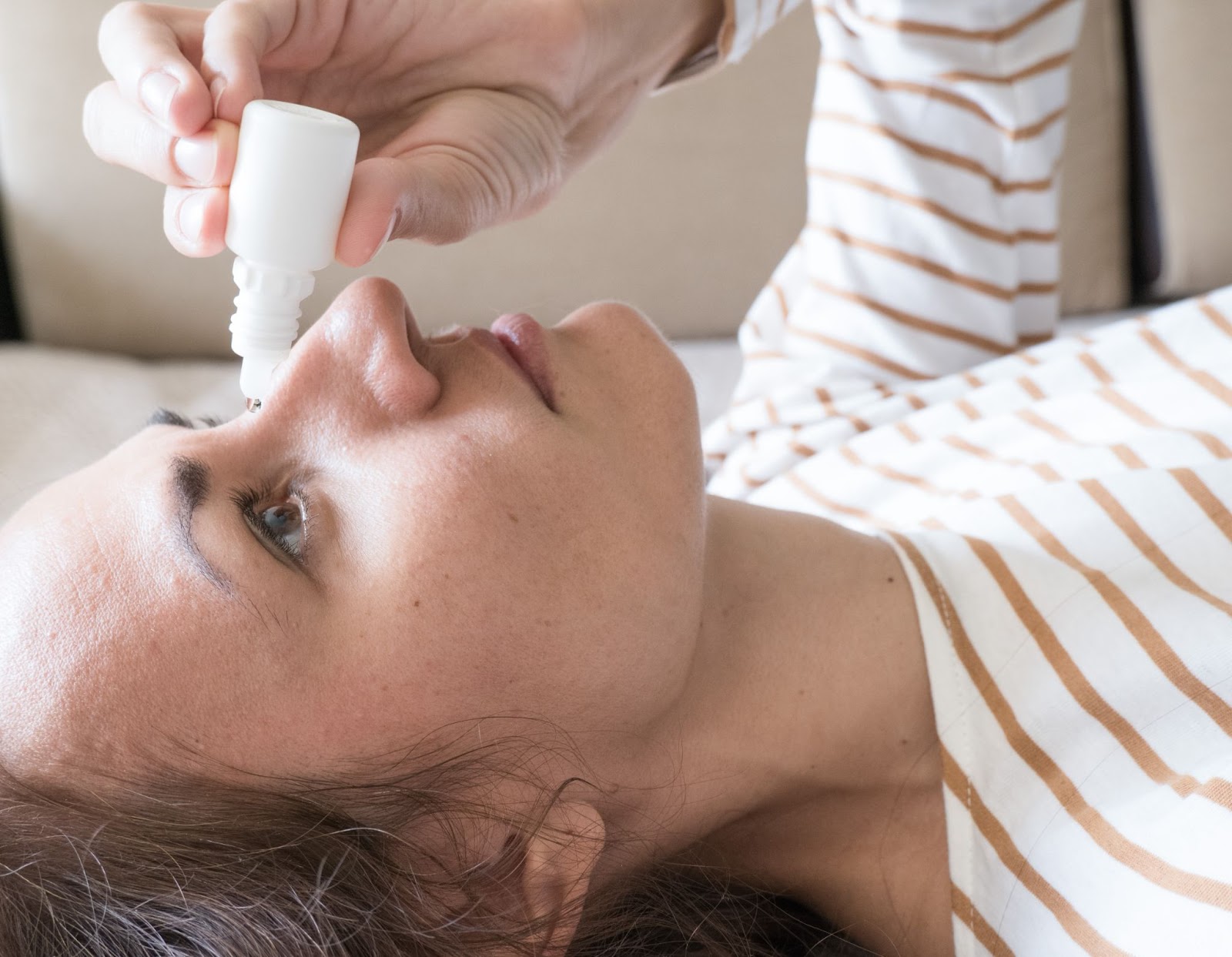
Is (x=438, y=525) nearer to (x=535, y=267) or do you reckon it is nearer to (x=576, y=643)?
(x=576, y=643)

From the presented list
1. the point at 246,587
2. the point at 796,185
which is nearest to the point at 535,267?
the point at 796,185

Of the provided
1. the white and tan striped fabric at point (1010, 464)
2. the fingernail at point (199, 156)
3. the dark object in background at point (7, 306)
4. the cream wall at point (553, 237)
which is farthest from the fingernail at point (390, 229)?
the dark object in background at point (7, 306)

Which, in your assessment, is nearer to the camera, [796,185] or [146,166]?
[146,166]

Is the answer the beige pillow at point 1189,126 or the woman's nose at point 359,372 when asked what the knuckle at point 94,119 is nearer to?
the woman's nose at point 359,372

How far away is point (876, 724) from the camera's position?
0.83 m

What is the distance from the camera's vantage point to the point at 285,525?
691mm

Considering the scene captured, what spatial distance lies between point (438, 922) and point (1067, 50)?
109 centimetres

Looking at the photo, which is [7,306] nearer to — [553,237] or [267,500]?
[553,237]

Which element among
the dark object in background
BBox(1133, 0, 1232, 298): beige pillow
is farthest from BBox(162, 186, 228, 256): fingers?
BBox(1133, 0, 1232, 298): beige pillow

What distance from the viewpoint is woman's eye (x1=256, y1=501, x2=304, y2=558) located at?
2.24 feet

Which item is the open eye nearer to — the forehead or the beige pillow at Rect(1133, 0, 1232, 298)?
the forehead

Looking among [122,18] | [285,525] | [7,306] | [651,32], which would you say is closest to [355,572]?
[285,525]

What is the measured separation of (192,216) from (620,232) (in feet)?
3.76

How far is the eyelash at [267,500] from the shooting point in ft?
2.22
